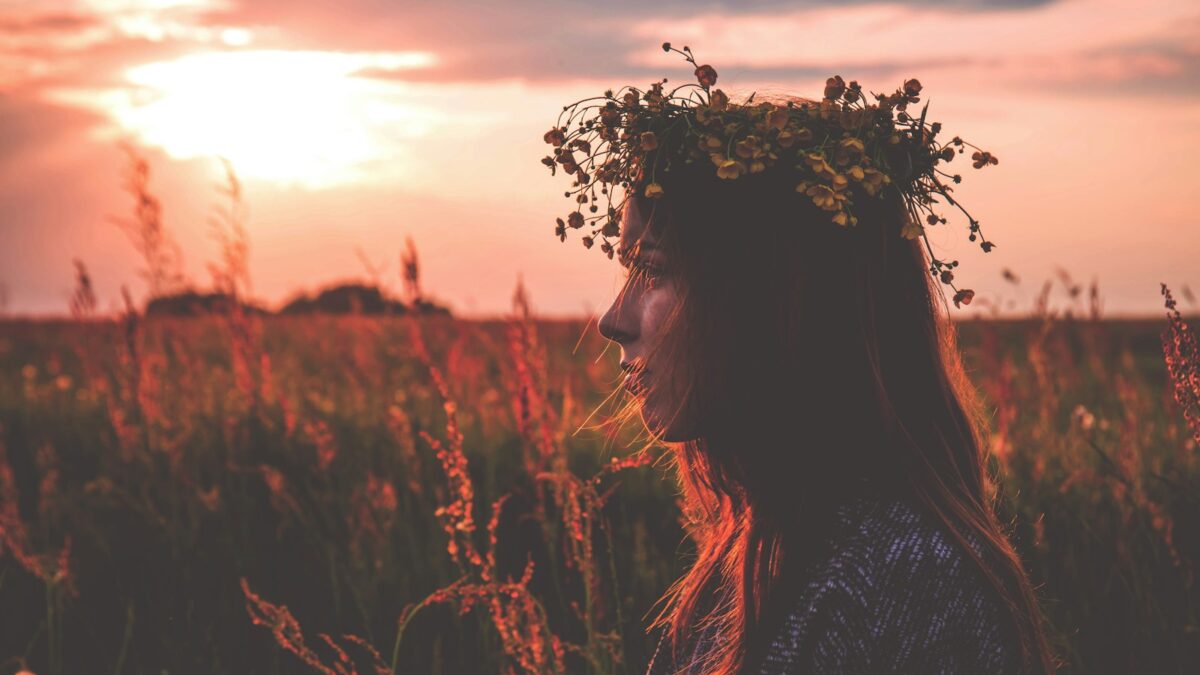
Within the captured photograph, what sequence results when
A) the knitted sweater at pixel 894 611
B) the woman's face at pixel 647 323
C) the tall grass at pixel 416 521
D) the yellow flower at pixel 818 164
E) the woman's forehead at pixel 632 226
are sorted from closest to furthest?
the knitted sweater at pixel 894 611, the yellow flower at pixel 818 164, the woman's face at pixel 647 323, the woman's forehead at pixel 632 226, the tall grass at pixel 416 521

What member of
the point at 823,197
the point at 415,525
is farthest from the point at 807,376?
the point at 415,525

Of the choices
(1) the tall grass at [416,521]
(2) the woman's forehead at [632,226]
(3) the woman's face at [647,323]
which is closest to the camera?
(3) the woman's face at [647,323]

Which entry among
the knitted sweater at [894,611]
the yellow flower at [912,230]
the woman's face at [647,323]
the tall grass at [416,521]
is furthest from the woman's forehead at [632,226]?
the tall grass at [416,521]

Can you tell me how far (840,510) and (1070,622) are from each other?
226cm

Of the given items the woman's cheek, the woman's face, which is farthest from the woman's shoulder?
the woman's cheek

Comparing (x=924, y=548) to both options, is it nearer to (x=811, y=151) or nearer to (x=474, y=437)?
(x=811, y=151)

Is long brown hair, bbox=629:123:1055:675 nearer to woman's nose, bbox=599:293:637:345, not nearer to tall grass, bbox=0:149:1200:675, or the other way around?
woman's nose, bbox=599:293:637:345

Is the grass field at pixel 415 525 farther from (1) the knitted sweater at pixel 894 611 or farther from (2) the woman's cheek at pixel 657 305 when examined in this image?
(1) the knitted sweater at pixel 894 611

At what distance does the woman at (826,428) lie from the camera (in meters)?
1.43

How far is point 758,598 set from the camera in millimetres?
1583

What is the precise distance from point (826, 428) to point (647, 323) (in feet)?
1.18

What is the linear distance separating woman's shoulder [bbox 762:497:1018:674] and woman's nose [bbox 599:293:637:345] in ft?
1.70

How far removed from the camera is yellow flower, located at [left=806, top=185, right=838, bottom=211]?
1499mm

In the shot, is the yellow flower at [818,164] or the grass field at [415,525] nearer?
the yellow flower at [818,164]
